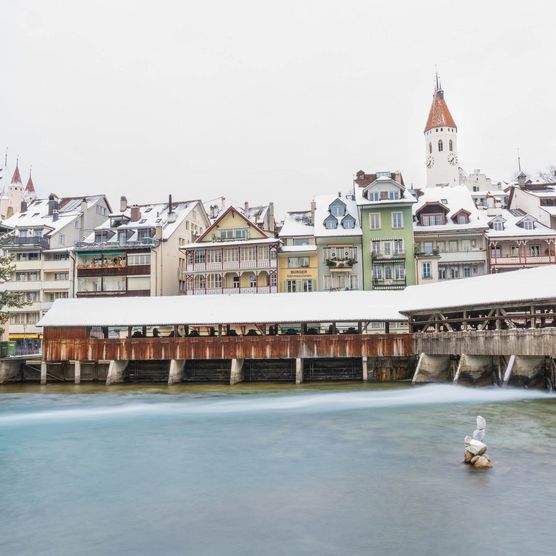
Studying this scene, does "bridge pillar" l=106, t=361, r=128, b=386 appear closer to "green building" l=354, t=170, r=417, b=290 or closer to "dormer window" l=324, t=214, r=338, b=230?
"green building" l=354, t=170, r=417, b=290

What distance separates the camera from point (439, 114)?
103750mm

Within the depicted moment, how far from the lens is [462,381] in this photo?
104 feet

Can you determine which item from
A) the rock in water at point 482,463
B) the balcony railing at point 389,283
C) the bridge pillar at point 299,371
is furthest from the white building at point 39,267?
the rock in water at point 482,463

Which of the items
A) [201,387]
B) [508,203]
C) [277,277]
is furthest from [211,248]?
[508,203]

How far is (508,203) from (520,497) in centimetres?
5860

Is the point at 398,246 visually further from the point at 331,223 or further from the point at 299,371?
the point at 299,371

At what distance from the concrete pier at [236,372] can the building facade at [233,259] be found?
13046 millimetres

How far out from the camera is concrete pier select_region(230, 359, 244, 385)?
37725mm

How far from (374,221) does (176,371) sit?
22.7m

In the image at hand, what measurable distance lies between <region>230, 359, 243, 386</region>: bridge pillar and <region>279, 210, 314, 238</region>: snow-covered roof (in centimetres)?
1733

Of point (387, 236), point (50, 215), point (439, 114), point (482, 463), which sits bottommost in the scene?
point (482, 463)

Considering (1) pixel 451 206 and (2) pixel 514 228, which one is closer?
(2) pixel 514 228

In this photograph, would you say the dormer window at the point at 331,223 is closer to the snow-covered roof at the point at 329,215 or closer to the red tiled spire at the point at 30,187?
the snow-covered roof at the point at 329,215

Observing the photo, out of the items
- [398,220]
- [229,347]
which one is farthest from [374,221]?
[229,347]
